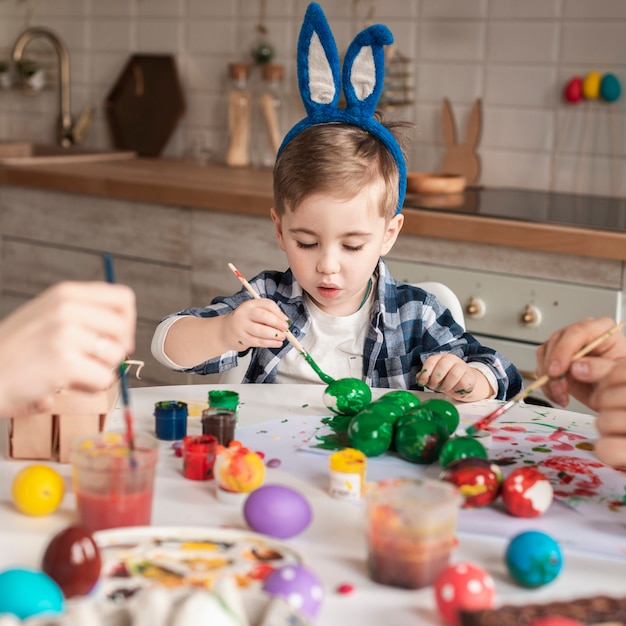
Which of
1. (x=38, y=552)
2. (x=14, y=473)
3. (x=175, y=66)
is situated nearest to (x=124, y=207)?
(x=175, y=66)

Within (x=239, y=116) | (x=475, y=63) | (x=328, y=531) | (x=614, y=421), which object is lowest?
(x=328, y=531)

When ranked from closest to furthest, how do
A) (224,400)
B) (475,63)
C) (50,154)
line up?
(224,400) < (475,63) < (50,154)

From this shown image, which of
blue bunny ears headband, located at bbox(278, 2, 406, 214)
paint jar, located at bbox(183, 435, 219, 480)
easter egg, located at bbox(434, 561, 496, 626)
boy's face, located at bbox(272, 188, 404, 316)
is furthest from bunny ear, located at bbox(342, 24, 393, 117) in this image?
easter egg, located at bbox(434, 561, 496, 626)

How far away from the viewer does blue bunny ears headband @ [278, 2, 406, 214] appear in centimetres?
157

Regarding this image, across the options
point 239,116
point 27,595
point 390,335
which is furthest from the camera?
point 239,116

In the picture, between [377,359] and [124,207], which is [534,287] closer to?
[377,359]

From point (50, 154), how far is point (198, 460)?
3.00 m

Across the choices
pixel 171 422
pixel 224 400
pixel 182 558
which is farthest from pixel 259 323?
pixel 182 558

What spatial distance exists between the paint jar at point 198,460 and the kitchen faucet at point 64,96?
9.71 ft

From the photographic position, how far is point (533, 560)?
0.82 meters

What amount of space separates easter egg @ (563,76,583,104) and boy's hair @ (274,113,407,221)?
1.30 meters

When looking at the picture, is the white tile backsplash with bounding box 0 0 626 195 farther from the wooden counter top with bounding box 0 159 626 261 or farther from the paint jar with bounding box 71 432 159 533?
the paint jar with bounding box 71 432 159 533

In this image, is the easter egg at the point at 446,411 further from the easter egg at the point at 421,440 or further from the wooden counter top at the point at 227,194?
the wooden counter top at the point at 227,194

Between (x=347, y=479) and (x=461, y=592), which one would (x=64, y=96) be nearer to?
(x=347, y=479)
